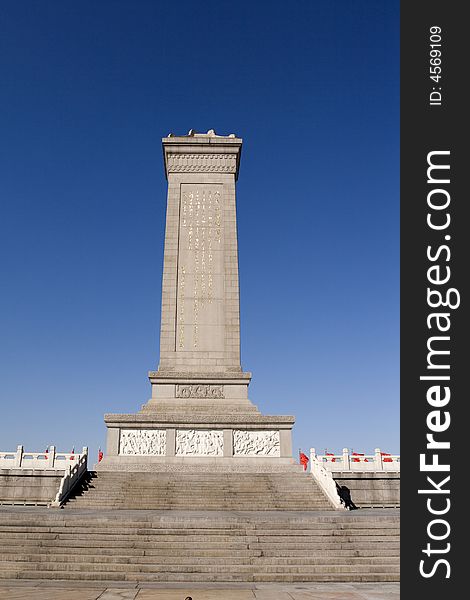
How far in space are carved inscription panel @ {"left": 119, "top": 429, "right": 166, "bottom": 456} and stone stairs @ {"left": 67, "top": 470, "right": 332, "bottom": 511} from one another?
1158 mm

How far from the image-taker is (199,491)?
16125mm

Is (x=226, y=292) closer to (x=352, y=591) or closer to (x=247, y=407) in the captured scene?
(x=247, y=407)

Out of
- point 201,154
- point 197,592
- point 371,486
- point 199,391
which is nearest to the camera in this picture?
point 197,592

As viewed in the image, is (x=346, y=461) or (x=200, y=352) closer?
(x=346, y=461)

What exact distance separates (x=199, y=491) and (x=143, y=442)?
3783 mm

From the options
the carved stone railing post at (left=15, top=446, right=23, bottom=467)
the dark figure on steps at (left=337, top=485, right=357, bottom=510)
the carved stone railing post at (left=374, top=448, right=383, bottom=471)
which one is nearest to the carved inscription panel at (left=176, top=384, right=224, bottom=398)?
the dark figure on steps at (left=337, top=485, right=357, bottom=510)

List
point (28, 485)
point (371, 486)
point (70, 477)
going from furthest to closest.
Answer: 1. point (371, 486)
2. point (28, 485)
3. point (70, 477)

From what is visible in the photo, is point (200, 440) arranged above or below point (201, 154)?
below

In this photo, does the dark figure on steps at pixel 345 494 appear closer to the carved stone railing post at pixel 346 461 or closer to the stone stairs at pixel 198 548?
the carved stone railing post at pixel 346 461

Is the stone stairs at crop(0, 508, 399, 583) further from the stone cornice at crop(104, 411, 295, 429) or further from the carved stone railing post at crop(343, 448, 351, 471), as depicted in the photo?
the stone cornice at crop(104, 411, 295, 429)

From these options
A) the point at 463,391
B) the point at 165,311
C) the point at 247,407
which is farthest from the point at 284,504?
the point at 463,391

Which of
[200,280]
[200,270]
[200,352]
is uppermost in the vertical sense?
[200,270]

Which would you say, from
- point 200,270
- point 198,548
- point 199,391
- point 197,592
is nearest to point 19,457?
point 199,391

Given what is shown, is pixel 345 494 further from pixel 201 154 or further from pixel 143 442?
pixel 201 154
